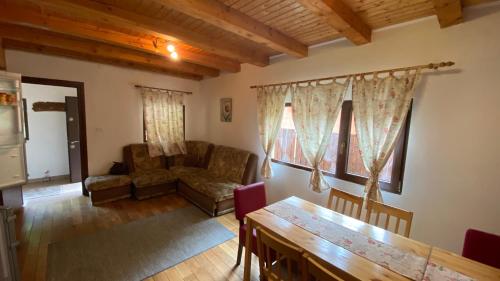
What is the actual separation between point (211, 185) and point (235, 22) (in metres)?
2.35

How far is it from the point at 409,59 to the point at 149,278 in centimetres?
325

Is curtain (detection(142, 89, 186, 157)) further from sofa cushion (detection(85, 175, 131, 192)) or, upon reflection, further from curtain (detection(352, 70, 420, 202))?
curtain (detection(352, 70, 420, 202))

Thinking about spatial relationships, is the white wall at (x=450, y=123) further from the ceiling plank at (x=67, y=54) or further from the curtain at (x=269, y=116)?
the ceiling plank at (x=67, y=54)

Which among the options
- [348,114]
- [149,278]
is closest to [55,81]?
[149,278]

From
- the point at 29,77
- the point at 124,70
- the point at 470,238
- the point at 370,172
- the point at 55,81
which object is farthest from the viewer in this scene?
the point at 124,70

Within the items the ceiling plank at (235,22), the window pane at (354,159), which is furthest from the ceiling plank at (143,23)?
the window pane at (354,159)

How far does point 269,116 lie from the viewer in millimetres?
3160

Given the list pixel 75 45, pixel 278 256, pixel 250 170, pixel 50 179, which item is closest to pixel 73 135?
pixel 50 179

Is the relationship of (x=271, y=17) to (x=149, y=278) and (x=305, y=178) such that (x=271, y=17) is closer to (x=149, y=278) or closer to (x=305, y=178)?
(x=305, y=178)

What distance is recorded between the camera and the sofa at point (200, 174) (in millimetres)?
3189

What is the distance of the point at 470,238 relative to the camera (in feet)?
4.39

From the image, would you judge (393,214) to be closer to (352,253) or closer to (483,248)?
(483,248)

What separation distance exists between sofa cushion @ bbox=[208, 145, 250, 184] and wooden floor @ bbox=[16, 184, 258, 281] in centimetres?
71

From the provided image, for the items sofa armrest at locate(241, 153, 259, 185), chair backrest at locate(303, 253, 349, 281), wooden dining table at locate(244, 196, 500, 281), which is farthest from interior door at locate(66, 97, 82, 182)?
chair backrest at locate(303, 253, 349, 281)
